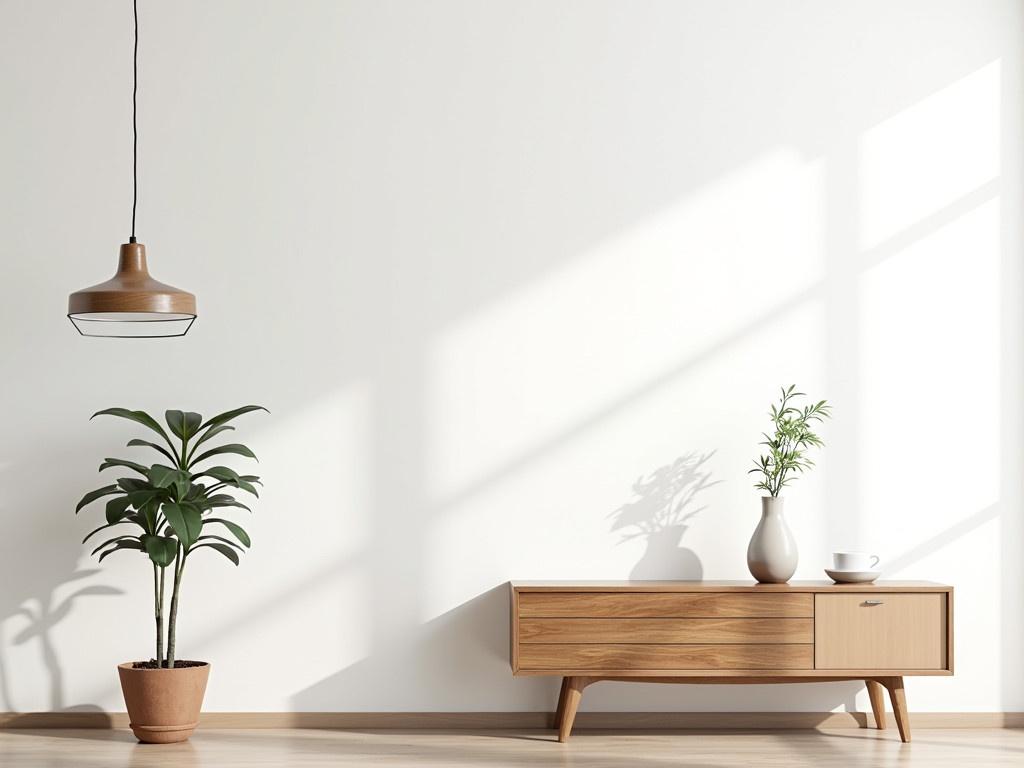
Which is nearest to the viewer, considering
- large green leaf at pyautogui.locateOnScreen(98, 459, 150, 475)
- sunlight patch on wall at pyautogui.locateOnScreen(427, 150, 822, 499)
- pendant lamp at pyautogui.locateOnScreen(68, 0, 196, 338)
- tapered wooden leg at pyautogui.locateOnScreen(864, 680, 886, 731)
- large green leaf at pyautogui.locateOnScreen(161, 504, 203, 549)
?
pendant lamp at pyautogui.locateOnScreen(68, 0, 196, 338)

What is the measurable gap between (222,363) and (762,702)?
2538 millimetres

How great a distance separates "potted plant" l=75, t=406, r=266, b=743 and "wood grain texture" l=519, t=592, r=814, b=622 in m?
1.13

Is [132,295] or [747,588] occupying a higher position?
[132,295]

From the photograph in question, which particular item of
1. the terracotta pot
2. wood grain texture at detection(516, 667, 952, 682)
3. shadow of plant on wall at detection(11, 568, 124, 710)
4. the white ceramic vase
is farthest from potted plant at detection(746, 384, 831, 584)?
shadow of plant on wall at detection(11, 568, 124, 710)

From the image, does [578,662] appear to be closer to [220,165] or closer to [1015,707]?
[1015,707]

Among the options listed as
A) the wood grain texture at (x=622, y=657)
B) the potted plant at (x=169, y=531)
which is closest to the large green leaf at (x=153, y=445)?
the potted plant at (x=169, y=531)

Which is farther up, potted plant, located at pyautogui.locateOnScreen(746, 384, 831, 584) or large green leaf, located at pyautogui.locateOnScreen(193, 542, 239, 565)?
potted plant, located at pyautogui.locateOnScreen(746, 384, 831, 584)

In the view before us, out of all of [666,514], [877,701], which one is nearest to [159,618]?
[666,514]

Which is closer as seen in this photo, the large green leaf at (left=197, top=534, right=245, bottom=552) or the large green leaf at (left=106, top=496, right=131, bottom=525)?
the large green leaf at (left=106, top=496, right=131, bottom=525)

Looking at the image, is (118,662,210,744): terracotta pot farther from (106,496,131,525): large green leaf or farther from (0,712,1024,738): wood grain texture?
(106,496,131,525): large green leaf

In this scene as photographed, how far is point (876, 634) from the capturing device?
4.01m

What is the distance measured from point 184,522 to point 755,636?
2.09 meters

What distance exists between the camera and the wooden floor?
12.3ft

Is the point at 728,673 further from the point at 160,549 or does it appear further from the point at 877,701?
the point at 160,549
